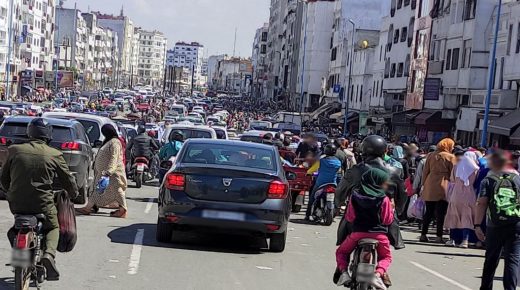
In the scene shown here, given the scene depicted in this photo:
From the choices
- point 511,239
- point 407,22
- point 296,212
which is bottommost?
point 296,212

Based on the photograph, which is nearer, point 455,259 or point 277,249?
point 277,249

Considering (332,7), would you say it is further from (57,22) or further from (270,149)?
(270,149)

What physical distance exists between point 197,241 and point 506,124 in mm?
28351

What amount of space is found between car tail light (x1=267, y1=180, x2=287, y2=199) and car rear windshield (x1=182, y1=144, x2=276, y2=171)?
436 millimetres

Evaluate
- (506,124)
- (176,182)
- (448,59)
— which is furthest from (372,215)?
(448,59)

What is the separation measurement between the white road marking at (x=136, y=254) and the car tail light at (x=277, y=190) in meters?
1.86

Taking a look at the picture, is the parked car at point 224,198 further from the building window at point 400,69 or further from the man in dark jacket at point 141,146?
the building window at point 400,69

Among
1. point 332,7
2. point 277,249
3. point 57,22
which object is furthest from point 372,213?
point 57,22

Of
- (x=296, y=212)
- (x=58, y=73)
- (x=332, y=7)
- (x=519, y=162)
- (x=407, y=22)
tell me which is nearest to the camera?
(x=519, y=162)

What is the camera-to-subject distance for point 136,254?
11.8 meters

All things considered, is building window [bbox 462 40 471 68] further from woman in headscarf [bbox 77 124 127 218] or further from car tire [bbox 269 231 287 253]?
car tire [bbox 269 231 287 253]

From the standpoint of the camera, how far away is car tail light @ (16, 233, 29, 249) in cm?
768

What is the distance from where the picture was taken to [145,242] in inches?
510

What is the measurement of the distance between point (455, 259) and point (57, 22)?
151000 millimetres
